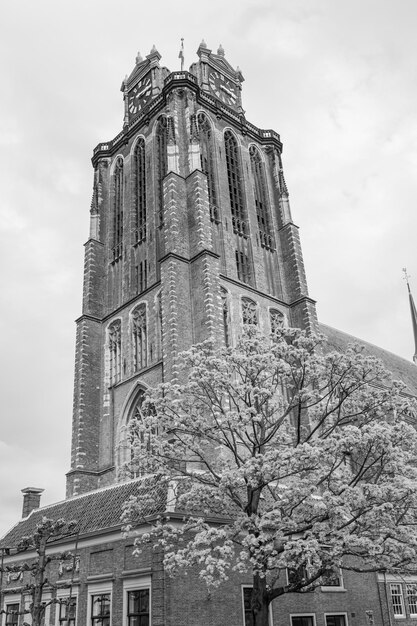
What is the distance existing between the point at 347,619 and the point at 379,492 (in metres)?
12.9

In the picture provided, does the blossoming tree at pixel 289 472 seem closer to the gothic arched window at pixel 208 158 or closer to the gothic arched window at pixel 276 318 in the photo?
the gothic arched window at pixel 276 318

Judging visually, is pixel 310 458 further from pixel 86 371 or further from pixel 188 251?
pixel 86 371

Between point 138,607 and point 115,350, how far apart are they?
2007 cm

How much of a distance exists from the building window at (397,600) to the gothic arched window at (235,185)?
22.7 m

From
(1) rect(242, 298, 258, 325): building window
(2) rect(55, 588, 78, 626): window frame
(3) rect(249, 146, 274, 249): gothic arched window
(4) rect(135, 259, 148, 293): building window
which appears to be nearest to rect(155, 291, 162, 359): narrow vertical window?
(4) rect(135, 259, 148, 293): building window

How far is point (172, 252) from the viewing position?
3412cm

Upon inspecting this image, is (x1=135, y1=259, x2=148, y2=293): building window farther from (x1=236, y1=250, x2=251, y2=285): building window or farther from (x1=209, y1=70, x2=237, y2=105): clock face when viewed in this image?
(x1=209, y1=70, x2=237, y2=105): clock face

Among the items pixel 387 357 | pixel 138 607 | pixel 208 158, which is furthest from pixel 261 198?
pixel 138 607

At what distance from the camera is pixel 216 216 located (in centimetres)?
3891

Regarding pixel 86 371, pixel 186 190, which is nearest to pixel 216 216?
pixel 186 190

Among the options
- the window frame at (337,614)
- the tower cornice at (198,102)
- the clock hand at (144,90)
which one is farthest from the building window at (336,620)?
the clock hand at (144,90)

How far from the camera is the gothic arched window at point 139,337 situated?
117ft

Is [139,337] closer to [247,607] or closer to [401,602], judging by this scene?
[247,607]

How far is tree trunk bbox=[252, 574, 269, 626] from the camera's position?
15.9 meters
